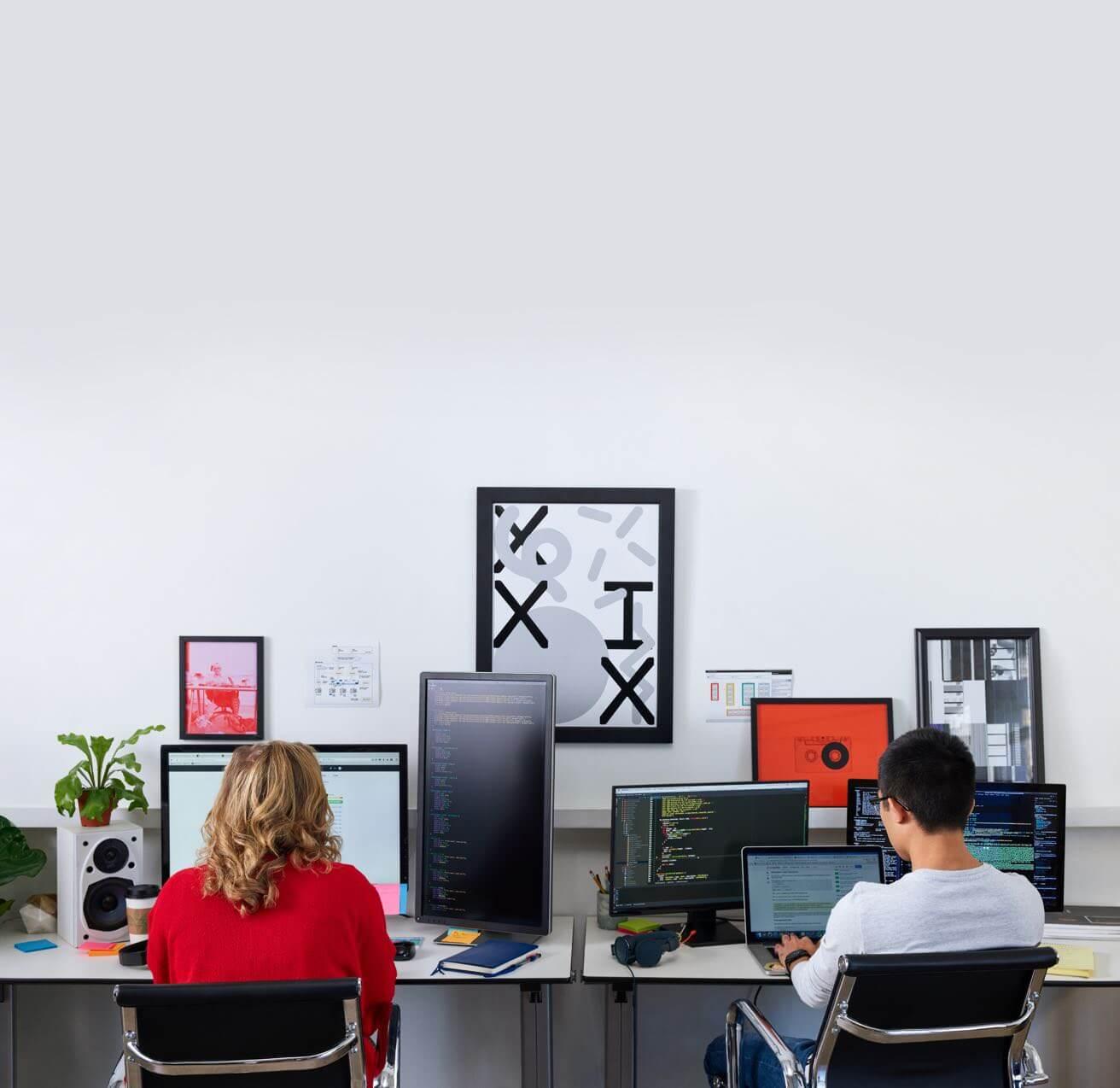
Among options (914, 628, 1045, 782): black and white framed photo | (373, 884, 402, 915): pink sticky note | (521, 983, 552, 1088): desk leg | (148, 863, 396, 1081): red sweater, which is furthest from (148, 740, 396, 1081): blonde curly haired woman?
(914, 628, 1045, 782): black and white framed photo

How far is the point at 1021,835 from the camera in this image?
305cm

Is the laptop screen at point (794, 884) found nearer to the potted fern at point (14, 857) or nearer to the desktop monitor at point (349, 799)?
the desktop monitor at point (349, 799)

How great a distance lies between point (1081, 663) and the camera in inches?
130

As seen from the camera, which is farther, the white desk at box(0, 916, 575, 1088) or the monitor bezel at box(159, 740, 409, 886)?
the monitor bezel at box(159, 740, 409, 886)

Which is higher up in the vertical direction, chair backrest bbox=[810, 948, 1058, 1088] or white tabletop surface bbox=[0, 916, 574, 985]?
chair backrest bbox=[810, 948, 1058, 1088]

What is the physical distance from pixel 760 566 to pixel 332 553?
4.43ft

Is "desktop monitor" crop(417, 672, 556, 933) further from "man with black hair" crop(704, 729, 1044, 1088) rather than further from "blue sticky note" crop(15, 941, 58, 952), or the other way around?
"blue sticky note" crop(15, 941, 58, 952)

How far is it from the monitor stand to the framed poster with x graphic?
1.80ft

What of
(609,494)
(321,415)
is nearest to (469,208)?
(321,415)

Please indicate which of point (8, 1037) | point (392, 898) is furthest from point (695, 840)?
point (8, 1037)

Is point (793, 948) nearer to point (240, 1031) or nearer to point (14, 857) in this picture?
point (240, 1031)

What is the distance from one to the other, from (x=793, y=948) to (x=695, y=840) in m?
0.55

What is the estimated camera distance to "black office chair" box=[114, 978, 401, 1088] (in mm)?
1776

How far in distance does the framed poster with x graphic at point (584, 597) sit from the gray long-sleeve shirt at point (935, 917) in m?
1.26
